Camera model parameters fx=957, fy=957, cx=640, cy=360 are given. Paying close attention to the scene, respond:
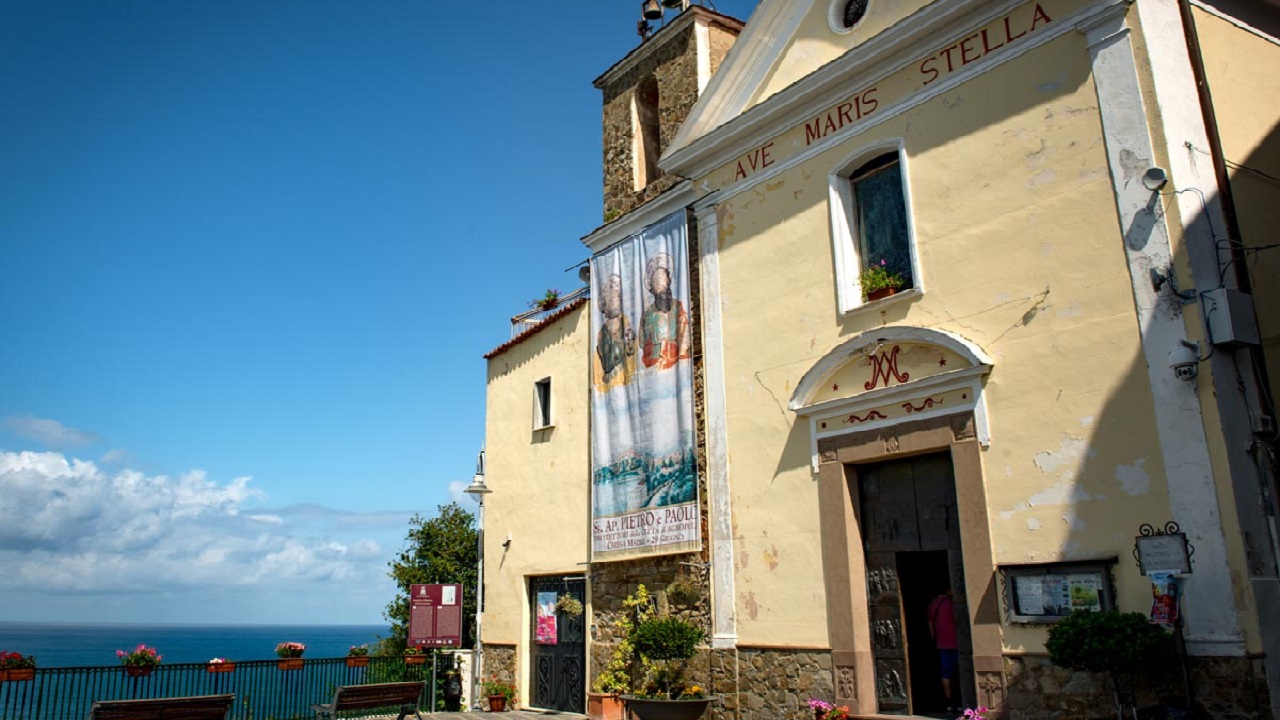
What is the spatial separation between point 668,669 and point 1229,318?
820 cm

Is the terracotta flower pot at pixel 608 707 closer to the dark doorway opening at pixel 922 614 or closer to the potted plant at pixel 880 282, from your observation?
the dark doorway opening at pixel 922 614

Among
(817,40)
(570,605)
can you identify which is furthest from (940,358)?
(570,605)

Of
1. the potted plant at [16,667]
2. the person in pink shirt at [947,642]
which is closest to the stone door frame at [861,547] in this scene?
the person in pink shirt at [947,642]

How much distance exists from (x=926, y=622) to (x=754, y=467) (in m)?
2.94

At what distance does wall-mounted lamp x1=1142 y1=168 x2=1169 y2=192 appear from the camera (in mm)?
8801

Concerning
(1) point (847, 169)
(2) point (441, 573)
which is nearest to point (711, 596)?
(1) point (847, 169)

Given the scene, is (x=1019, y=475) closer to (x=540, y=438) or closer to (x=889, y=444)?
(x=889, y=444)

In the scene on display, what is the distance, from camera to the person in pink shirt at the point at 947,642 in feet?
34.1

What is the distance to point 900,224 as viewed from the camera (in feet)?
38.2

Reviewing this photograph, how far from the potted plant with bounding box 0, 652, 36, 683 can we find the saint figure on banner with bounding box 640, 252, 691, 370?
30.9ft

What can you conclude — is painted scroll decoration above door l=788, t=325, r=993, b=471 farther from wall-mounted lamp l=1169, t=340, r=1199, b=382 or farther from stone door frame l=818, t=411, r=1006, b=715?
wall-mounted lamp l=1169, t=340, r=1199, b=382

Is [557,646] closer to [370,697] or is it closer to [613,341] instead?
[370,697]

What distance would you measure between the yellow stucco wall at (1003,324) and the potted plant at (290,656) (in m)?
7.54

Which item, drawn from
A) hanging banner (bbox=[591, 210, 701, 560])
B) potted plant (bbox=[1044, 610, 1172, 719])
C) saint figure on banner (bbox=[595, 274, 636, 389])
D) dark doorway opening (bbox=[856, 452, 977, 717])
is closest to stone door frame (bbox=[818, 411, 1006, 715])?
dark doorway opening (bbox=[856, 452, 977, 717])
